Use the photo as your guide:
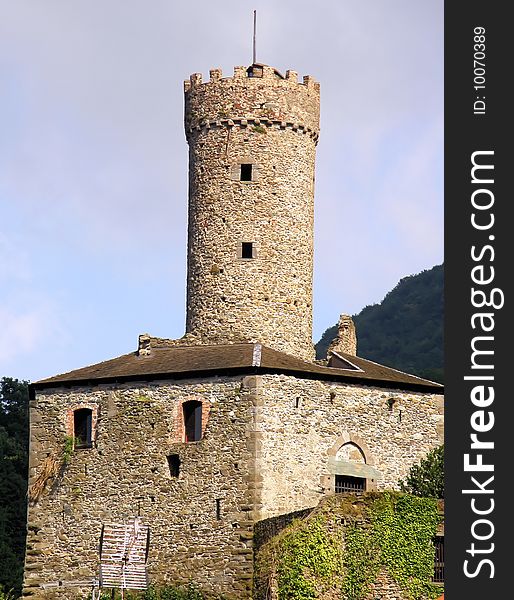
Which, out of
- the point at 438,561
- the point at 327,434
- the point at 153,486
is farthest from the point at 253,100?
the point at 438,561

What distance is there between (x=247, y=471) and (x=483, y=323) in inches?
569

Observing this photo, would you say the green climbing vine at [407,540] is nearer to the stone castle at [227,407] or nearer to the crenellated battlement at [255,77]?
the stone castle at [227,407]

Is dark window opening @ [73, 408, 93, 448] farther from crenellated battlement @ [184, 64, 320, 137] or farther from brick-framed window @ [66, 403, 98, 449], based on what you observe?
crenellated battlement @ [184, 64, 320, 137]

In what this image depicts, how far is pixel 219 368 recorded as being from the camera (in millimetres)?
43094

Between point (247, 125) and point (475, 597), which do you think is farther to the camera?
point (247, 125)

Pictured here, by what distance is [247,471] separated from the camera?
41.9 m

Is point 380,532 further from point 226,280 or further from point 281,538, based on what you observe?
point 226,280

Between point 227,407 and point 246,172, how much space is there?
7935 millimetres

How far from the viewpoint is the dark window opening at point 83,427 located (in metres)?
45.0

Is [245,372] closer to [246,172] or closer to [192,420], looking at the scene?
[192,420]

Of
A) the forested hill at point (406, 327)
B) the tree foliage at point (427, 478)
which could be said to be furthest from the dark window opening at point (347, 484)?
the forested hill at point (406, 327)

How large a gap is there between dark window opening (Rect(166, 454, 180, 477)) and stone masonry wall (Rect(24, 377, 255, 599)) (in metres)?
0.19

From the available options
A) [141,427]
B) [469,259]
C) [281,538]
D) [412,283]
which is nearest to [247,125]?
[141,427]

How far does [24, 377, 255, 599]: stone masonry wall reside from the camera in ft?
138
